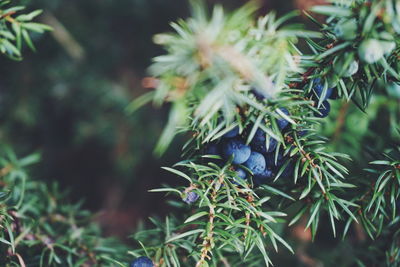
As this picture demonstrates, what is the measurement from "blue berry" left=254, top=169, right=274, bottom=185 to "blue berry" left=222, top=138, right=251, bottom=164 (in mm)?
73

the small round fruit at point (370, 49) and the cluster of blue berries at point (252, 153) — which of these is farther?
the cluster of blue berries at point (252, 153)

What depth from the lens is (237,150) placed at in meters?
0.70

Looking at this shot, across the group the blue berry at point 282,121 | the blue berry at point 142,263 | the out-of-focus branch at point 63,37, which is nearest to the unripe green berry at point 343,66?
the blue berry at point 282,121

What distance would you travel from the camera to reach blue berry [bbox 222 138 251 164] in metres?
0.70

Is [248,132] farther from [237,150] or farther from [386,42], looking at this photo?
[386,42]

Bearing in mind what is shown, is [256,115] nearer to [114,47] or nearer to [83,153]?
A: [114,47]

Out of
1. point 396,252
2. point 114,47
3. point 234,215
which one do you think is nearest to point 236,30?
point 234,215

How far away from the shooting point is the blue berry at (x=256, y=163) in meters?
0.72

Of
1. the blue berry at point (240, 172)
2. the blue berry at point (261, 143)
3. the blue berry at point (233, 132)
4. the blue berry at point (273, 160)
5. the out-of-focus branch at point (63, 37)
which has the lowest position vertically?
the blue berry at point (273, 160)

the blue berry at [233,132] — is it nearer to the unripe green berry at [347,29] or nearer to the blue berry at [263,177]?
the blue berry at [263,177]

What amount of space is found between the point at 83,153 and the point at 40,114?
343mm

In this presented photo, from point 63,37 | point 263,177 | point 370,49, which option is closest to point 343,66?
point 370,49

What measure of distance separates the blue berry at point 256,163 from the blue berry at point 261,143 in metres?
0.02

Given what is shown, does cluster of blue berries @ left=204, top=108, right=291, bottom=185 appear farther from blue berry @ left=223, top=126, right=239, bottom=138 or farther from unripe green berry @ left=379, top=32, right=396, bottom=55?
unripe green berry @ left=379, top=32, right=396, bottom=55
